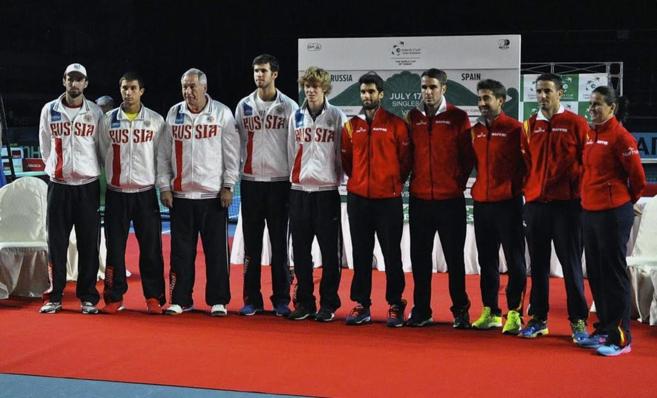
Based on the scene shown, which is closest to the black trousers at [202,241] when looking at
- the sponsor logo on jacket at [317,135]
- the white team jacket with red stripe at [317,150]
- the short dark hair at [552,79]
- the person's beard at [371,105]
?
the white team jacket with red stripe at [317,150]

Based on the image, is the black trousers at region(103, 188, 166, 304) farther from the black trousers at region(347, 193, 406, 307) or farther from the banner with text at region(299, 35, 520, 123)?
the banner with text at region(299, 35, 520, 123)

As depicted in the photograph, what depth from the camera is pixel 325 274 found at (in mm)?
5688

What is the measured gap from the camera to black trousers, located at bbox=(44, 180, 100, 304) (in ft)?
19.1

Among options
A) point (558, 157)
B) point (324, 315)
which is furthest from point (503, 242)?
point (324, 315)

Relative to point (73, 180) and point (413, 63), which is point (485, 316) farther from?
point (413, 63)

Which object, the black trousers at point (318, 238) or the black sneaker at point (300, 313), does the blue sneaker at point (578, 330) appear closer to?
the black trousers at point (318, 238)

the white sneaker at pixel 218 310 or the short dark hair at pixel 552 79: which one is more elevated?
the short dark hair at pixel 552 79

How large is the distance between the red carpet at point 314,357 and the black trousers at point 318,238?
243 millimetres

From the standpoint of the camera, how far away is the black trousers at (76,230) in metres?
5.83

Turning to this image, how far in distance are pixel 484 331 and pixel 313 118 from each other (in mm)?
1734

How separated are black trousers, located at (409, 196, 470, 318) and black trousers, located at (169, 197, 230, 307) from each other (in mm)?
1325

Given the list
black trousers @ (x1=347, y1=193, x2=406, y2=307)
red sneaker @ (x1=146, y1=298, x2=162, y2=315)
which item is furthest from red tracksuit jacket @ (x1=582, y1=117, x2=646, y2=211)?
red sneaker @ (x1=146, y1=298, x2=162, y2=315)

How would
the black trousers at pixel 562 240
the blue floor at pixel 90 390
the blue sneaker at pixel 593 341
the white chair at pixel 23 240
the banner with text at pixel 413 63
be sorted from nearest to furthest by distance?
the blue floor at pixel 90 390
the blue sneaker at pixel 593 341
the black trousers at pixel 562 240
the white chair at pixel 23 240
the banner with text at pixel 413 63

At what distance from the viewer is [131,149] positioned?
18.9ft
